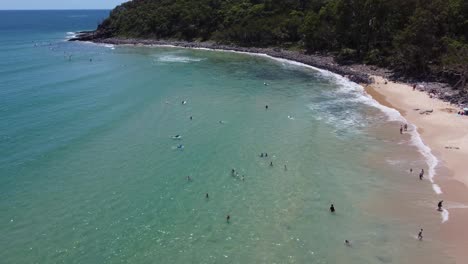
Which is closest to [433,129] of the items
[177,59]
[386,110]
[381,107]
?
[386,110]

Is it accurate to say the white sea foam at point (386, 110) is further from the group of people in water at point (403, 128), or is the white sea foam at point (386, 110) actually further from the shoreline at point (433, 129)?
the group of people in water at point (403, 128)

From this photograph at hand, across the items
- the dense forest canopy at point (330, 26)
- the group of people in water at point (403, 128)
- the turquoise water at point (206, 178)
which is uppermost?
the dense forest canopy at point (330, 26)

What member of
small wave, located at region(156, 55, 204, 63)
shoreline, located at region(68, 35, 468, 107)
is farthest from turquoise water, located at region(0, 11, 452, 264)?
small wave, located at region(156, 55, 204, 63)

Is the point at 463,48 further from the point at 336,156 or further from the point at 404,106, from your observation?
the point at 336,156

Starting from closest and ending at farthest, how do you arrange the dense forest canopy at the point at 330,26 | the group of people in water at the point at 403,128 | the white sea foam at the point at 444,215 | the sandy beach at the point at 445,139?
the sandy beach at the point at 445,139 < the white sea foam at the point at 444,215 < the group of people in water at the point at 403,128 < the dense forest canopy at the point at 330,26

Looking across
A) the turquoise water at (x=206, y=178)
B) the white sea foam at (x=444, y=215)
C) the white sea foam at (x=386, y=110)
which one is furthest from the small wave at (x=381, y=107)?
the white sea foam at (x=444, y=215)

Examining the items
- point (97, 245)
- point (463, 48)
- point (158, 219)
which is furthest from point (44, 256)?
point (463, 48)
